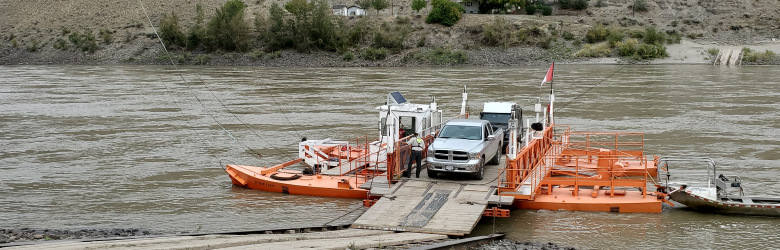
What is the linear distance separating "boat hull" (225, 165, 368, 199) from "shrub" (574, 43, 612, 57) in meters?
61.0

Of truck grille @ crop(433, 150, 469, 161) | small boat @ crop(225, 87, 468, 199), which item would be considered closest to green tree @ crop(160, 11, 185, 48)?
small boat @ crop(225, 87, 468, 199)

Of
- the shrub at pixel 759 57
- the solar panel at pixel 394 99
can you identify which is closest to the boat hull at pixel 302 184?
the solar panel at pixel 394 99

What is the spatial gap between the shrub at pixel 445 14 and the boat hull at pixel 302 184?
2857 inches

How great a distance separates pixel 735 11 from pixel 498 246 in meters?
86.8

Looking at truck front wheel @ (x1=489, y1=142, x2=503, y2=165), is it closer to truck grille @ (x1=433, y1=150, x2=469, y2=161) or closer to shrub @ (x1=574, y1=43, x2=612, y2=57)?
truck grille @ (x1=433, y1=150, x2=469, y2=161)

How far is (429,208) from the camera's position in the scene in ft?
57.4

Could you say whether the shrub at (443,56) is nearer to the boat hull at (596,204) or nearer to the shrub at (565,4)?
the shrub at (565,4)

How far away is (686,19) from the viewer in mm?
93312

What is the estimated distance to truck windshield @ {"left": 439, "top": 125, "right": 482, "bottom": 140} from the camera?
67.1ft

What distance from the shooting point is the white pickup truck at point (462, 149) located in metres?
19.5

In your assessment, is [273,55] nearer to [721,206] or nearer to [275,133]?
[275,133]

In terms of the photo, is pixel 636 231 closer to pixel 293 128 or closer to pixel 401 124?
pixel 401 124

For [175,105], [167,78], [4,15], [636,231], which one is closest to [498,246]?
[636,231]

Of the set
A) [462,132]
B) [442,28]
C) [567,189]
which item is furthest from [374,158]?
[442,28]
